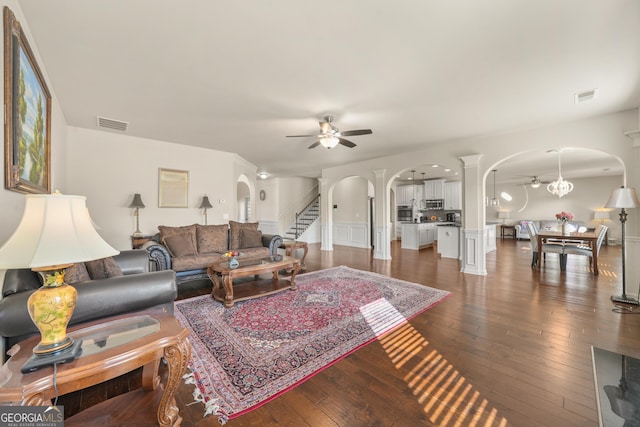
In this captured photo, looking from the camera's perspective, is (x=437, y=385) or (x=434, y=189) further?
(x=434, y=189)

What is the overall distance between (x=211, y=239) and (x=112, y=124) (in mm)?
2467

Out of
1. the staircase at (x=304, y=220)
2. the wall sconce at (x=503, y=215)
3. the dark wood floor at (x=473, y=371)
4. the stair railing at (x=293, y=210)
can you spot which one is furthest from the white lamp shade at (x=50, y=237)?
the wall sconce at (x=503, y=215)

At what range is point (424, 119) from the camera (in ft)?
12.6

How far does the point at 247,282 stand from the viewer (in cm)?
438

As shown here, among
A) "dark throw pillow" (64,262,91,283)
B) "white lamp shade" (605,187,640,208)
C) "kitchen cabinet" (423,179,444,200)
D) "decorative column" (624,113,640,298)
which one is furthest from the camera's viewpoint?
"kitchen cabinet" (423,179,444,200)

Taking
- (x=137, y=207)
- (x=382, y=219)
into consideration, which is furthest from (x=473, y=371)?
(x=137, y=207)

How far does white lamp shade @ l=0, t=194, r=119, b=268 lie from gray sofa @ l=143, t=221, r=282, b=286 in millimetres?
3041

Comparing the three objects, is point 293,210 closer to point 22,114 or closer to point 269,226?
point 269,226

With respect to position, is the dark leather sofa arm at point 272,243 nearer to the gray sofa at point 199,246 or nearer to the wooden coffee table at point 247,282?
the gray sofa at point 199,246

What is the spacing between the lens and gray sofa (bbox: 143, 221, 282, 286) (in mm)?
3973

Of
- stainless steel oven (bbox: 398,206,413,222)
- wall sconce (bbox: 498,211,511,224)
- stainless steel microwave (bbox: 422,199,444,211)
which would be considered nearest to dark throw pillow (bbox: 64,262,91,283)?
stainless steel oven (bbox: 398,206,413,222)

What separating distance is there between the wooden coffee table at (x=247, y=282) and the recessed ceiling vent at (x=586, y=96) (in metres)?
4.21

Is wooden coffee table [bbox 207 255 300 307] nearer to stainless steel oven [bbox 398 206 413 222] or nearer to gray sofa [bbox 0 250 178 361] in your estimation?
gray sofa [bbox 0 250 178 361]

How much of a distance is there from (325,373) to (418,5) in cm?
274
